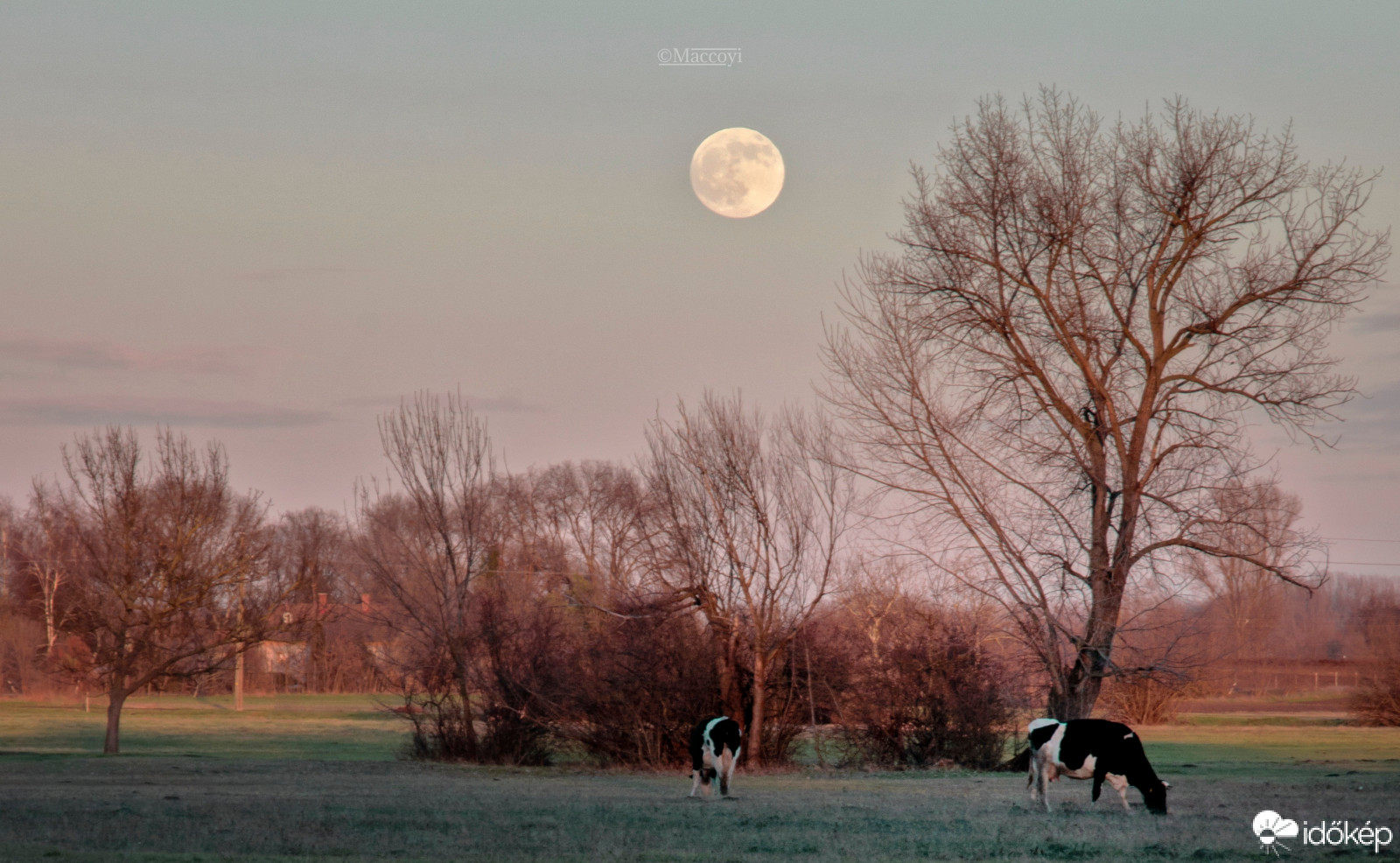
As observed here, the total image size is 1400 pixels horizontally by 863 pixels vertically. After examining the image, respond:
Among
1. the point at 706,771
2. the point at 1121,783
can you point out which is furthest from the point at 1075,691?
the point at 1121,783

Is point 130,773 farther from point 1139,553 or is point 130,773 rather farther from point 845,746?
point 1139,553

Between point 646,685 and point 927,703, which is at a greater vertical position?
point 646,685

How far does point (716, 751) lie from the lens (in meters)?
19.0

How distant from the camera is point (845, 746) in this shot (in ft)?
92.0

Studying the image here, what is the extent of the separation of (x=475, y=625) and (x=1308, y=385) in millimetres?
19077

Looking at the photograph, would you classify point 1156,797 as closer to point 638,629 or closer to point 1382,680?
point 638,629

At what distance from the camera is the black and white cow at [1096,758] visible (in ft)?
50.2

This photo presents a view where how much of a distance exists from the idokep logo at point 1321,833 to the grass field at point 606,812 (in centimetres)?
20

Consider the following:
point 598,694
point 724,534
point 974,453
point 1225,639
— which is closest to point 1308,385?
point 974,453

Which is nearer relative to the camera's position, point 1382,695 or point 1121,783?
point 1121,783

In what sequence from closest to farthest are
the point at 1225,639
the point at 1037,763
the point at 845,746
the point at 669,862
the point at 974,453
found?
the point at 669,862 < the point at 1037,763 < the point at 974,453 < the point at 845,746 < the point at 1225,639

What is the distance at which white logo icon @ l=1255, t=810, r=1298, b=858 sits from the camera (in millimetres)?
11844

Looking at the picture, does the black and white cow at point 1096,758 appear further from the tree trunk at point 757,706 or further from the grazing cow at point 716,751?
the tree trunk at point 757,706

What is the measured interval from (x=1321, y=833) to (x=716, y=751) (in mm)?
8781
